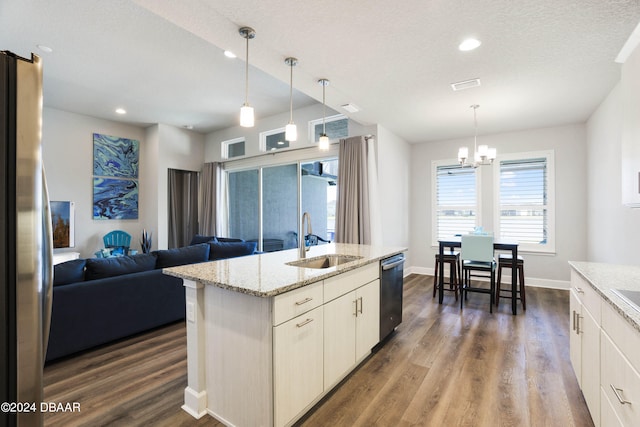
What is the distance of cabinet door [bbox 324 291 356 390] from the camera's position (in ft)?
6.65

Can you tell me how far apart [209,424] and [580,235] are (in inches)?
230

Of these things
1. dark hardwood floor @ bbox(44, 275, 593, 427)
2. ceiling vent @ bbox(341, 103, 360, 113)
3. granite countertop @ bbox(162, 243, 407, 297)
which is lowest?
dark hardwood floor @ bbox(44, 275, 593, 427)

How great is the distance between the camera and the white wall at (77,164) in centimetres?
543

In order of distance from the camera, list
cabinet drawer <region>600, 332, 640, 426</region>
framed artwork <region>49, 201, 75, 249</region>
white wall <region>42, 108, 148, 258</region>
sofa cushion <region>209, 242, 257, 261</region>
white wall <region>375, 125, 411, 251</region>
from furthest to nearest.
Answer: white wall <region>42, 108, 148, 258</region>
framed artwork <region>49, 201, 75, 249</region>
white wall <region>375, 125, 411, 251</region>
sofa cushion <region>209, 242, 257, 261</region>
cabinet drawer <region>600, 332, 640, 426</region>

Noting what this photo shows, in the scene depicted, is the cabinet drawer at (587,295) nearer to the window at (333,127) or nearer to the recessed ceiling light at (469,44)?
the recessed ceiling light at (469,44)

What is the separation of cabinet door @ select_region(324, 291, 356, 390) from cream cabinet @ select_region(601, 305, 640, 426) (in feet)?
4.75

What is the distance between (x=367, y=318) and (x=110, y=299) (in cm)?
240

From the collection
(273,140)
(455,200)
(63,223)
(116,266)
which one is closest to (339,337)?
A: (116,266)

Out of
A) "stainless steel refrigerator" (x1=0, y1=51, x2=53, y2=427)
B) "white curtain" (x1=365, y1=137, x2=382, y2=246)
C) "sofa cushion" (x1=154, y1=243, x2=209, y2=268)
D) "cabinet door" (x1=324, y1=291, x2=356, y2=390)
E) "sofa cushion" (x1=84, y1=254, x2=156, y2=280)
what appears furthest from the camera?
"white curtain" (x1=365, y1=137, x2=382, y2=246)

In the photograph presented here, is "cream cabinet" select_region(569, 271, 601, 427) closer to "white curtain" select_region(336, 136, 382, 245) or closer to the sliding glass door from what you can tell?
"white curtain" select_region(336, 136, 382, 245)

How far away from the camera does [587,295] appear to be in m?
1.88

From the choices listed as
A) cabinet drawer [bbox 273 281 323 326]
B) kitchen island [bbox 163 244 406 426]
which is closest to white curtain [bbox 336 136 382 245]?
kitchen island [bbox 163 244 406 426]

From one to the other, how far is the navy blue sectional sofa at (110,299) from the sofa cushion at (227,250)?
1.45 ft

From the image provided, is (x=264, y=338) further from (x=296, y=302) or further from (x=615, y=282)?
(x=615, y=282)
